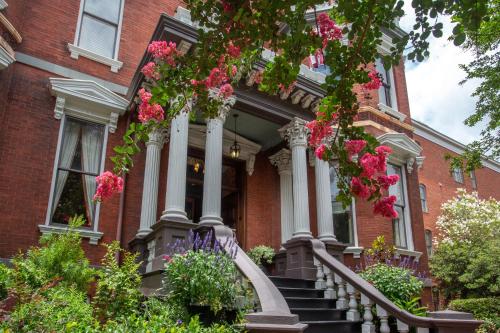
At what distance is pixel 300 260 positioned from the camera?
7.68m

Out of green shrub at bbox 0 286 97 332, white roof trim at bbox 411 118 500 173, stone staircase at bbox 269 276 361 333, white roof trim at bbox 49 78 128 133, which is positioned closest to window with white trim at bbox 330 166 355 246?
stone staircase at bbox 269 276 361 333

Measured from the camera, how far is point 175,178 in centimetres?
657

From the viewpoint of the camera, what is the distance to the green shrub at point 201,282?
4633mm

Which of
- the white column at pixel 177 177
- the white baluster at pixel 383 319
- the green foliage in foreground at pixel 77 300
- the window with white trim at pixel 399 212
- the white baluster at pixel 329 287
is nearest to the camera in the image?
the green foliage in foreground at pixel 77 300

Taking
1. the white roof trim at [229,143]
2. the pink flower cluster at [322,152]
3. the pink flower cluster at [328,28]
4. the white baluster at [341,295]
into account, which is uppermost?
the white roof trim at [229,143]

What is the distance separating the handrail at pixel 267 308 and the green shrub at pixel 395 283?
2582 mm

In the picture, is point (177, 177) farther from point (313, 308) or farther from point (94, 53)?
point (94, 53)

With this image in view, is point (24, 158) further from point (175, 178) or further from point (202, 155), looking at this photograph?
point (202, 155)

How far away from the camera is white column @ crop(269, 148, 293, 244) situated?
10.0 meters

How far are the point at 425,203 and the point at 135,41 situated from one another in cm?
1653

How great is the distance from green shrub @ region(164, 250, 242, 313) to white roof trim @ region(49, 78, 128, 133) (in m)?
4.60

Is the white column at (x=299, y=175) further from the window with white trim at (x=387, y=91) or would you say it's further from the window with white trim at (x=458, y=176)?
the window with white trim at (x=458, y=176)

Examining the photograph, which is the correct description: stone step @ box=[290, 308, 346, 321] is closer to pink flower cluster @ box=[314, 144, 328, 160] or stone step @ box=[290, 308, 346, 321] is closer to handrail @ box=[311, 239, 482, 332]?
handrail @ box=[311, 239, 482, 332]

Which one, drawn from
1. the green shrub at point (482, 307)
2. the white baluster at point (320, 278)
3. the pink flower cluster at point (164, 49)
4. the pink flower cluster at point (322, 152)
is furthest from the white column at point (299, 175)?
the green shrub at point (482, 307)
